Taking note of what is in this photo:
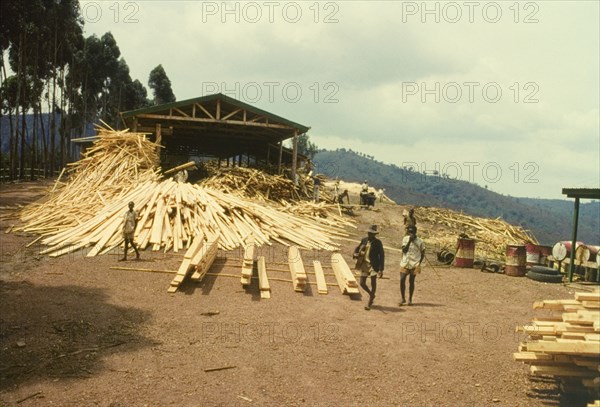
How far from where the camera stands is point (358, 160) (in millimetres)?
183250

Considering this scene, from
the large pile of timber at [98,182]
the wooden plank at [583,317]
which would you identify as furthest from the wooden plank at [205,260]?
the wooden plank at [583,317]

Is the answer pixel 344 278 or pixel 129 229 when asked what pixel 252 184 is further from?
pixel 344 278

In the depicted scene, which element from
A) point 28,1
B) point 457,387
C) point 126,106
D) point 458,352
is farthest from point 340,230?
point 126,106

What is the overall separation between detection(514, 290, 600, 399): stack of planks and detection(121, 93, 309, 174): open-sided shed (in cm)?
1931

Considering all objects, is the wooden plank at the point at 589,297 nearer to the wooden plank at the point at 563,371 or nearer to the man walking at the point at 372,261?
the wooden plank at the point at 563,371

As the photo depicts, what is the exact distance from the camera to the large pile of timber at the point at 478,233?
1972 centimetres

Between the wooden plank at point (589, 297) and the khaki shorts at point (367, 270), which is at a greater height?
the wooden plank at point (589, 297)

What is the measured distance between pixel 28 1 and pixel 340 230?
2647 cm

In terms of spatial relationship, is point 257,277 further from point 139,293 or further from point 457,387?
point 457,387

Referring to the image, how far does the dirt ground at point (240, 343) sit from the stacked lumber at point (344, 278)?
223 mm

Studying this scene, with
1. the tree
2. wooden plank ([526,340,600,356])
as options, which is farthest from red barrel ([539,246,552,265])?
the tree

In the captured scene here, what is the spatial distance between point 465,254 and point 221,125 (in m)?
16.3

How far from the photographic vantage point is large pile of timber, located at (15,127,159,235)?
15.6 metres

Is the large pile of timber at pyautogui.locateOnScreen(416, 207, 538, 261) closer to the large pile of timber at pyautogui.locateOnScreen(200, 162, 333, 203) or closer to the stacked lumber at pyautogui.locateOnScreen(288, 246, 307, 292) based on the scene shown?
the large pile of timber at pyautogui.locateOnScreen(200, 162, 333, 203)
